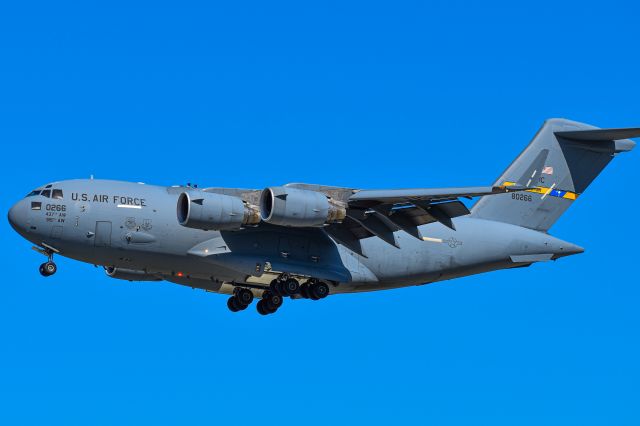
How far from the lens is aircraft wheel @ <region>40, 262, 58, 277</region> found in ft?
80.4

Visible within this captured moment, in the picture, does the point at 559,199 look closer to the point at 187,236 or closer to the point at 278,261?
the point at 278,261

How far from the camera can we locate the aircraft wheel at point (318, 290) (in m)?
25.8

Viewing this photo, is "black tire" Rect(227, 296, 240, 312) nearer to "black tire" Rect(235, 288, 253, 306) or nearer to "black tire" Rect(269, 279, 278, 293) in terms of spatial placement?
"black tire" Rect(235, 288, 253, 306)

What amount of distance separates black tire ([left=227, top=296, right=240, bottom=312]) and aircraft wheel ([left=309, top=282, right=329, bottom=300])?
1.91 metres

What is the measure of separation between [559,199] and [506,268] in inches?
82.3

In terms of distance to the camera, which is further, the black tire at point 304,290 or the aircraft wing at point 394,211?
the black tire at point 304,290

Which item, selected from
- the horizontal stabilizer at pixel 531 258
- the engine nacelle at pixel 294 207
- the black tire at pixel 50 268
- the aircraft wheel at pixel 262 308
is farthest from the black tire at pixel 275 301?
the horizontal stabilizer at pixel 531 258

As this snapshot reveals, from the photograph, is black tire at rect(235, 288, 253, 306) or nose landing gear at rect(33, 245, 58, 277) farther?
black tire at rect(235, 288, 253, 306)

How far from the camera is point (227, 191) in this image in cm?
2470

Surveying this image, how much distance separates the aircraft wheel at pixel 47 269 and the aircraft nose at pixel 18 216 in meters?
0.82

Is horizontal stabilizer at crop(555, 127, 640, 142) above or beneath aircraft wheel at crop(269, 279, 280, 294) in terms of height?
above

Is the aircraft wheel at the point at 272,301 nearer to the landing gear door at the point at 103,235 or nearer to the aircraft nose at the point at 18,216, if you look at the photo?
the landing gear door at the point at 103,235

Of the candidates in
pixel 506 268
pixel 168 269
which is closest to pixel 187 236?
pixel 168 269

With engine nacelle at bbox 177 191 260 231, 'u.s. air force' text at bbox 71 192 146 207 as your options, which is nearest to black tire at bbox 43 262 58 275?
'u.s. air force' text at bbox 71 192 146 207
